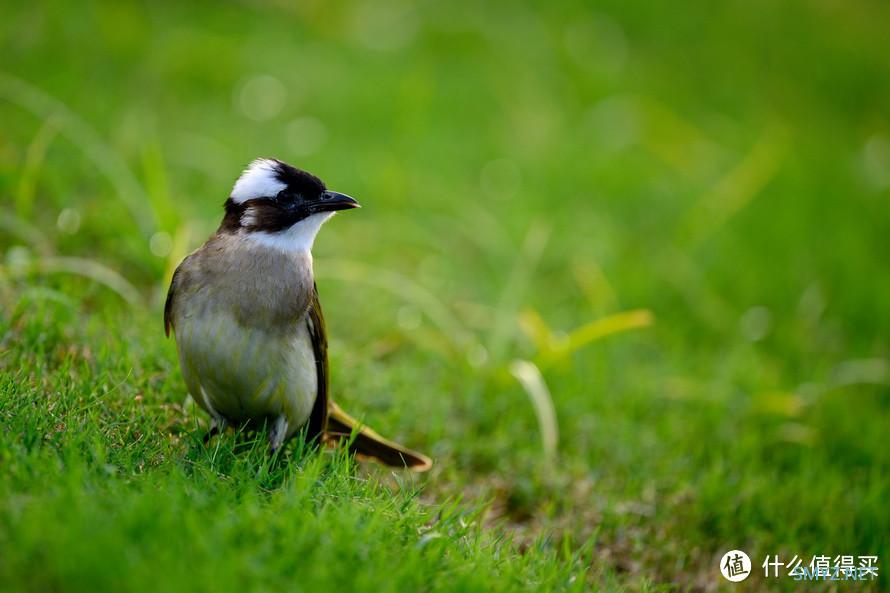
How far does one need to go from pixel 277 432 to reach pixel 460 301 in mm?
2869

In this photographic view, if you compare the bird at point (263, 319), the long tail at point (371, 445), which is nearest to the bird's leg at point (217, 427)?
the bird at point (263, 319)

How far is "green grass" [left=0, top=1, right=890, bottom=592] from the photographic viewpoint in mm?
3033

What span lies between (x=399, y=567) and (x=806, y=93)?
429 inches

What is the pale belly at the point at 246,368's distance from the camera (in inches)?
133

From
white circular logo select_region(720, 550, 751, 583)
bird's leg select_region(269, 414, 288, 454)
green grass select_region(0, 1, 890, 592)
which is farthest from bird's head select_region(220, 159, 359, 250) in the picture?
white circular logo select_region(720, 550, 751, 583)

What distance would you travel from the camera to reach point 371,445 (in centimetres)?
388

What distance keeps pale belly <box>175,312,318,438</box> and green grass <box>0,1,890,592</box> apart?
18cm

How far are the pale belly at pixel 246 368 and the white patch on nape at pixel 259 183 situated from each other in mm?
616

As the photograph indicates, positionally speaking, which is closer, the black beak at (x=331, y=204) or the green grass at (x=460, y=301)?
the green grass at (x=460, y=301)

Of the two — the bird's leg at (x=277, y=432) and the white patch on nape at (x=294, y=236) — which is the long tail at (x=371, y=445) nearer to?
the bird's leg at (x=277, y=432)

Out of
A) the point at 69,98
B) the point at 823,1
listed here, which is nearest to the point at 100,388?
the point at 69,98
